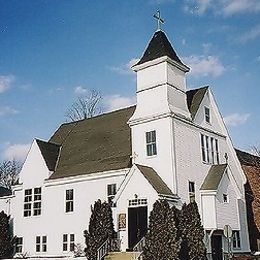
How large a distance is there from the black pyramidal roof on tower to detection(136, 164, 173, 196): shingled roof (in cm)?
751

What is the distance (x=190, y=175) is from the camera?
28.5 metres

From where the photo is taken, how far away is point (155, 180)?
1043 inches

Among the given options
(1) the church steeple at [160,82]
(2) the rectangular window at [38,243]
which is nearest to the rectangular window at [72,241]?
(2) the rectangular window at [38,243]

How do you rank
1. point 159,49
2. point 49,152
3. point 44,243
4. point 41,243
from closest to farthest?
point 159,49, point 44,243, point 41,243, point 49,152

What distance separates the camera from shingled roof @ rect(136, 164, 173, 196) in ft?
84.5

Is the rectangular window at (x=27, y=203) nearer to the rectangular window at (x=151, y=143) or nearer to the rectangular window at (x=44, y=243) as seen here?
the rectangular window at (x=44, y=243)

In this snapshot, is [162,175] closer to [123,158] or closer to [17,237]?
[123,158]

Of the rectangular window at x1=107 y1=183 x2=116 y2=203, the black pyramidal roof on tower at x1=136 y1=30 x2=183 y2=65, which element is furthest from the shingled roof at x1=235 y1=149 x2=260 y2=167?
the rectangular window at x1=107 y1=183 x2=116 y2=203

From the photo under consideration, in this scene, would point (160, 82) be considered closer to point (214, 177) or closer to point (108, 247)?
point (214, 177)

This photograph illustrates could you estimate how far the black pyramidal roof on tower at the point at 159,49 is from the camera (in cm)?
2947

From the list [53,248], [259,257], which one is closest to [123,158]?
[53,248]

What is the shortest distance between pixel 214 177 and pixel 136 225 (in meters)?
6.58

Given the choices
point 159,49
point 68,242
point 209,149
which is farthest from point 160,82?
point 68,242

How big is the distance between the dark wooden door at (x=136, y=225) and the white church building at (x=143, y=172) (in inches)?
2.3
